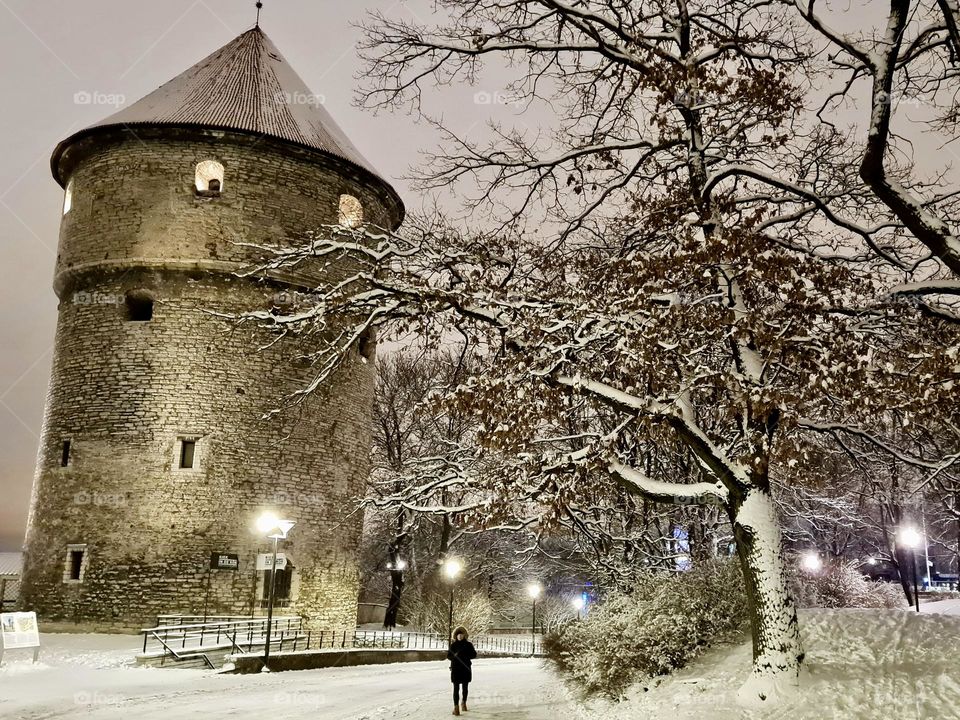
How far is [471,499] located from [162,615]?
10.5m

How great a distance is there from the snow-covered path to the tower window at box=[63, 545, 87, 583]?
3563 millimetres

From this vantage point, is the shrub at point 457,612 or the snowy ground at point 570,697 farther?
the shrub at point 457,612

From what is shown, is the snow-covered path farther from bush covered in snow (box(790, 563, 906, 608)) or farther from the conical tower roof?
bush covered in snow (box(790, 563, 906, 608))

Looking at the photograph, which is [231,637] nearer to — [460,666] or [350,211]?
[460,666]

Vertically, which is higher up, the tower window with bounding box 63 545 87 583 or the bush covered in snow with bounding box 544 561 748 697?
the tower window with bounding box 63 545 87 583

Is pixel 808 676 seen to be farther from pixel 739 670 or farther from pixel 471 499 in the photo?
pixel 471 499

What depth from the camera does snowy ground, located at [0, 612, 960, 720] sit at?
27.9 feet

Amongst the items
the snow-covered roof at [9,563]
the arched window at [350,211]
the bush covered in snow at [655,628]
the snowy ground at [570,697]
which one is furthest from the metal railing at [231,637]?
the snow-covered roof at [9,563]

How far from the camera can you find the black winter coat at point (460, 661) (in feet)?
37.1

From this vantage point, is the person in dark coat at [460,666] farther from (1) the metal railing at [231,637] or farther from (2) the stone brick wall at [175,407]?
(2) the stone brick wall at [175,407]

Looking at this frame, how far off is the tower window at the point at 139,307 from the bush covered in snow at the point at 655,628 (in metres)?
15.3

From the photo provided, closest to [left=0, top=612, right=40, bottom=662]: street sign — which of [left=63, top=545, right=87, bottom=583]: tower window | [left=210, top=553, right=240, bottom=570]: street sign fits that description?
[left=210, top=553, right=240, bottom=570]: street sign

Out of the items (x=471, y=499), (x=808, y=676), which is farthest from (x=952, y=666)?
(x=471, y=499)

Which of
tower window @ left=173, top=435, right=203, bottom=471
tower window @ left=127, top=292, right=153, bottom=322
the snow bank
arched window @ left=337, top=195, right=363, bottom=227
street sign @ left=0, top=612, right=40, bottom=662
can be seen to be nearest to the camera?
the snow bank
